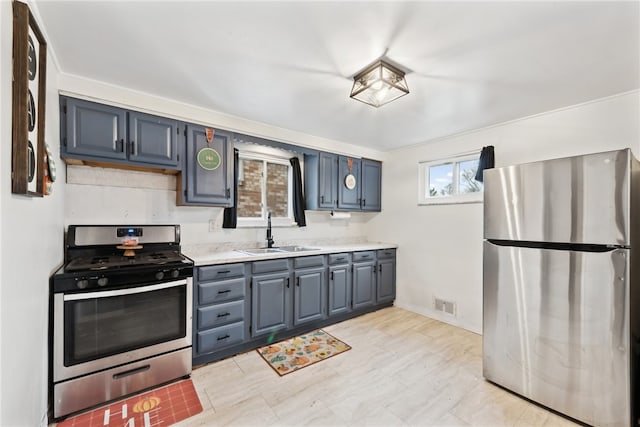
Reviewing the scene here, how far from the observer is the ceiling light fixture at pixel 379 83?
1872mm

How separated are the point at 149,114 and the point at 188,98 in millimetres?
356

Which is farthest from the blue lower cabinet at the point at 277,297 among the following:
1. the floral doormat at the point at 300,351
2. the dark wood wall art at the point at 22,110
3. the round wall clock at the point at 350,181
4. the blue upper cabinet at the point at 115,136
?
the dark wood wall art at the point at 22,110

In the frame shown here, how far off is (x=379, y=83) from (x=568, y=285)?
1847mm

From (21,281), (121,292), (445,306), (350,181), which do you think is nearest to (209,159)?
(121,292)

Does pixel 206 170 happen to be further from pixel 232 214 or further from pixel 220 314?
pixel 220 314

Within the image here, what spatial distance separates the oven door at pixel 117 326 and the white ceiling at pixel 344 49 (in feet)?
5.21

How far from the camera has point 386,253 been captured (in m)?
3.89

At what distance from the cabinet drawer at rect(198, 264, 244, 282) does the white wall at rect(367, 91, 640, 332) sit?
7.88 feet

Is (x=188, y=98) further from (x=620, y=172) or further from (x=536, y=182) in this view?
(x=620, y=172)

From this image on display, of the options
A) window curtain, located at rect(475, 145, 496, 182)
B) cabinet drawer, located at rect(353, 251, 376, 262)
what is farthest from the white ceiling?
cabinet drawer, located at rect(353, 251, 376, 262)

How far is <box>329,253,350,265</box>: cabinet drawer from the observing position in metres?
3.30

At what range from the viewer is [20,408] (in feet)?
3.95

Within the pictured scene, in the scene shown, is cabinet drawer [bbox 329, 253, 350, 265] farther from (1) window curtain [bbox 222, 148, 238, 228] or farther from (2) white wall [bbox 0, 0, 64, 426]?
(2) white wall [bbox 0, 0, 64, 426]

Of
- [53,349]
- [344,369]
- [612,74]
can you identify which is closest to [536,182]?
[612,74]
